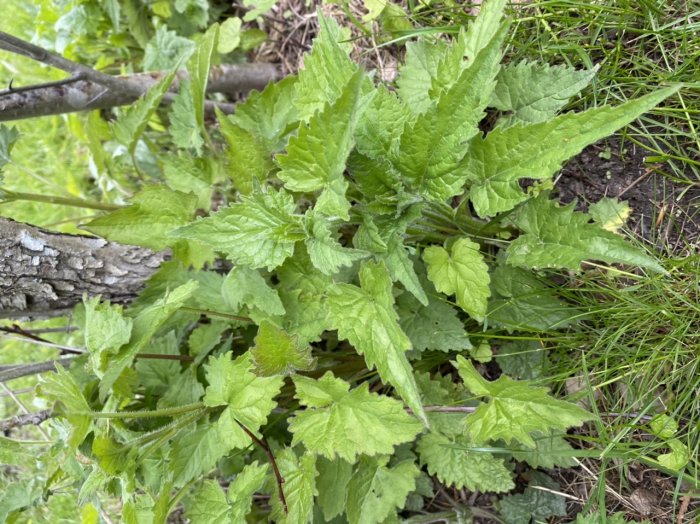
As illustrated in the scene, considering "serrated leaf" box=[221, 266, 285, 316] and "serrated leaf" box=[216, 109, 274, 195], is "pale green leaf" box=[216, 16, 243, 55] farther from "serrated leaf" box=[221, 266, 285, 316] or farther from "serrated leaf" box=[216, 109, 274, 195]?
"serrated leaf" box=[221, 266, 285, 316]

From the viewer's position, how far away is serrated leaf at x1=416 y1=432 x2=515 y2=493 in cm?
169

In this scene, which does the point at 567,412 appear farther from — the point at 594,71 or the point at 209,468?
the point at 209,468

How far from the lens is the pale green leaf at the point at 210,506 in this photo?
1.54m

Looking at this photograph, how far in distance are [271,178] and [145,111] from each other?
1.59 ft

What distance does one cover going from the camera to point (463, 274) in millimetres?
1524

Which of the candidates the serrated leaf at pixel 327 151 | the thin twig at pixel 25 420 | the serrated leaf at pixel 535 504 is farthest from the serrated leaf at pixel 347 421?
the thin twig at pixel 25 420

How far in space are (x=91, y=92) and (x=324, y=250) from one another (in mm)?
1392

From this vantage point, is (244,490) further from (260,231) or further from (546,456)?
(546,456)

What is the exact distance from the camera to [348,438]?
148cm

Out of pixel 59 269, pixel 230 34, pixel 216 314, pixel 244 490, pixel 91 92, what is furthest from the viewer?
pixel 230 34

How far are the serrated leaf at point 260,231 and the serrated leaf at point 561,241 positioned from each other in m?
0.60

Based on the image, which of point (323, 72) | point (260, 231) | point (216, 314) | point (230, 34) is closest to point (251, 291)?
point (216, 314)

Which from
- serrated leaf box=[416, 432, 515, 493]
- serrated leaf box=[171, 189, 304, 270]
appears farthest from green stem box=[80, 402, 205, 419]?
serrated leaf box=[416, 432, 515, 493]

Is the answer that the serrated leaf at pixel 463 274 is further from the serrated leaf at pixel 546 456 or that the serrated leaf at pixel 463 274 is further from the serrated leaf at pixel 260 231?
the serrated leaf at pixel 546 456
